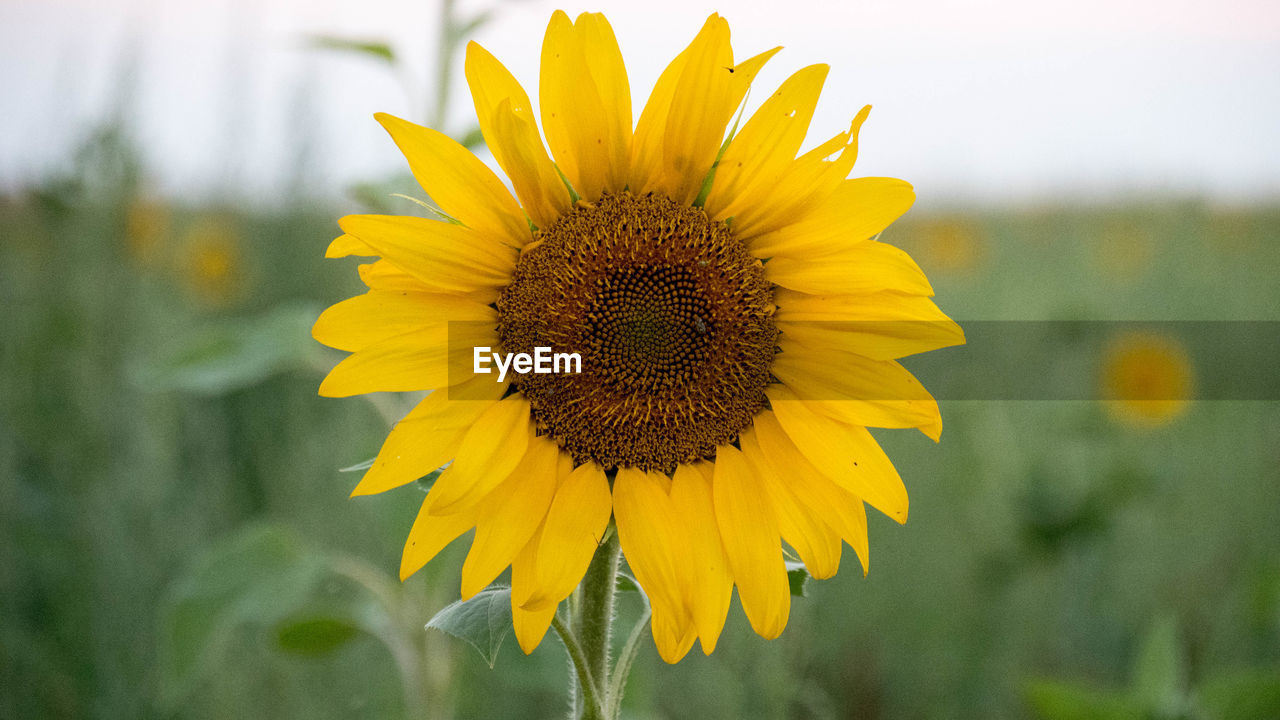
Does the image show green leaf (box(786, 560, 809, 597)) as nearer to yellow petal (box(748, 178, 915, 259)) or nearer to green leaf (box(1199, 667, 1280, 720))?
yellow petal (box(748, 178, 915, 259))

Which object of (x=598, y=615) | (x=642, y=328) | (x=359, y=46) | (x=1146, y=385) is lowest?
(x=1146, y=385)

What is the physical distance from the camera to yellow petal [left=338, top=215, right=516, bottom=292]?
667 mm

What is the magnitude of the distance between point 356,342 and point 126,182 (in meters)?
1.66

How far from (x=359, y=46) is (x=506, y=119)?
0.63 meters

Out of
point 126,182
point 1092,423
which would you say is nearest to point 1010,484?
point 1092,423

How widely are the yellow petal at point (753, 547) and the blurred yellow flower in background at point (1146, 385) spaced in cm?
286

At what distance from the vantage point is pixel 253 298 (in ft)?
9.25

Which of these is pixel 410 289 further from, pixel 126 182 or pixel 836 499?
pixel 126 182

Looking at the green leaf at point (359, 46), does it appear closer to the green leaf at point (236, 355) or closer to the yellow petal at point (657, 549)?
the green leaf at point (236, 355)

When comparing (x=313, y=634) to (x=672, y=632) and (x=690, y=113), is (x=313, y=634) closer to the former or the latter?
(x=672, y=632)

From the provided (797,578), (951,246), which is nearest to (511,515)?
(797,578)

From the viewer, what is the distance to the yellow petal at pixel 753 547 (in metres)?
0.68

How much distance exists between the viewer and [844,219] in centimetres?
70

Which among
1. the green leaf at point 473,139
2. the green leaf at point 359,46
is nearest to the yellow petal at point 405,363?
the green leaf at point 473,139
